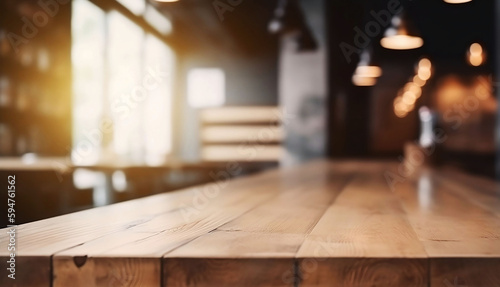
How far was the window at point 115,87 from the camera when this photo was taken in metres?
6.94

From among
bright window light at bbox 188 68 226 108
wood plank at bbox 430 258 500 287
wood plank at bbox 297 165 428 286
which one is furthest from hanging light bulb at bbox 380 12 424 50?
bright window light at bbox 188 68 226 108

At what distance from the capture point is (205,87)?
12.7 meters

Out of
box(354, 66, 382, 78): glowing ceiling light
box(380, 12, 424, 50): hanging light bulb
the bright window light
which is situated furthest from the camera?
the bright window light

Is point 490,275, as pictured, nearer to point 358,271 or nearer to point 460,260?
point 460,260

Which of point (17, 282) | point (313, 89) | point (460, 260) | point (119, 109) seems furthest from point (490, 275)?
point (119, 109)

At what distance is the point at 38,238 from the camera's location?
3.56 feet

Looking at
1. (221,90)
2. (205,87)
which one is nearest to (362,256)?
(221,90)

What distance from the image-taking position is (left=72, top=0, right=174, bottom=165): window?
6.94 metres

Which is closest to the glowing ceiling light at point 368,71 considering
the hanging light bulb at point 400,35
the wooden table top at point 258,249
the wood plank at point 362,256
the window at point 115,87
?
the hanging light bulb at point 400,35

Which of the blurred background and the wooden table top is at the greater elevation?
the blurred background

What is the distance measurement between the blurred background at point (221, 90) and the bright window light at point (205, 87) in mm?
27

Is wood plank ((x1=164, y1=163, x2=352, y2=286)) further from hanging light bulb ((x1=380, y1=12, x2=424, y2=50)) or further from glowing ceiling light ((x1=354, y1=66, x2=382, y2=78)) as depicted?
glowing ceiling light ((x1=354, y1=66, x2=382, y2=78))

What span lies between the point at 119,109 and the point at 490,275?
8357 mm

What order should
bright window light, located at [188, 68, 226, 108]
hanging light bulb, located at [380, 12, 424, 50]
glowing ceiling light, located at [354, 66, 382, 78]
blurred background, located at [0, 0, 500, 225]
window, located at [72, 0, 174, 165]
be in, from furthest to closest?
bright window light, located at [188, 68, 226, 108]
window, located at [72, 0, 174, 165]
glowing ceiling light, located at [354, 66, 382, 78]
blurred background, located at [0, 0, 500, 225]
hanging light bulb, located at [380, 12, 424, 50]
